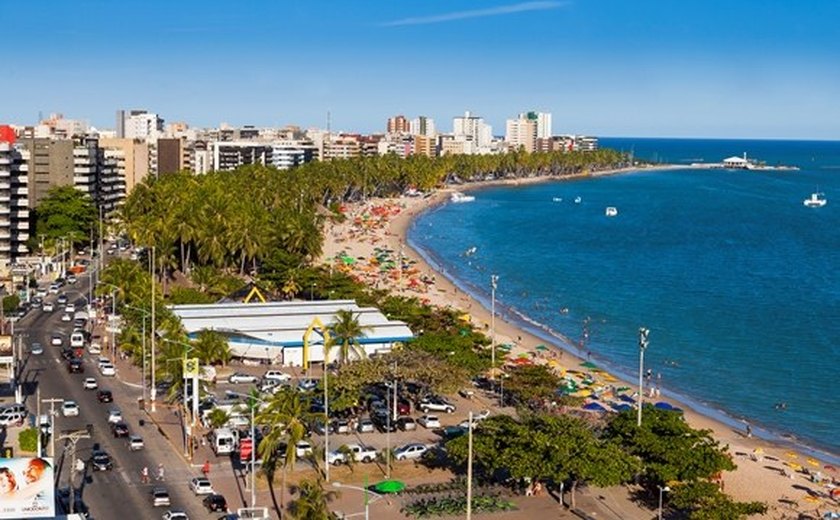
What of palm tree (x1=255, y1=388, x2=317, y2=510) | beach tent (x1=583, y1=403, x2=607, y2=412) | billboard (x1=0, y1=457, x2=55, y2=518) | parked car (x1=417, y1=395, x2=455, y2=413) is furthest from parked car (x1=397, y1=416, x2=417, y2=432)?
billboard (x1=0, y1=457, x2=55, y2=518)

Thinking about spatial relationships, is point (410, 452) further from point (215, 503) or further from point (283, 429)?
point (215, 503)

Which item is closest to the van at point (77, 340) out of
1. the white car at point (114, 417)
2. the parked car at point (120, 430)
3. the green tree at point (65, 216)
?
the white car at point (114, 417)

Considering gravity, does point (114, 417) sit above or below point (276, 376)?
above

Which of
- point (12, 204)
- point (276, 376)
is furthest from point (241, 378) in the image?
point (12, 204)

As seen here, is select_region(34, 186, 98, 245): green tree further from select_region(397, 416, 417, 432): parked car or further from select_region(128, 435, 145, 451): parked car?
select_region(397, 416, 417, 432): parked car

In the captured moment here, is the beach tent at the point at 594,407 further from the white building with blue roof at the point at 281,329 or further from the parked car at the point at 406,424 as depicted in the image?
the white building with blue roof at the point at 281,329

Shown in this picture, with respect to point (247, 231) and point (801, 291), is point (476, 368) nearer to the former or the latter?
point (247, 231)

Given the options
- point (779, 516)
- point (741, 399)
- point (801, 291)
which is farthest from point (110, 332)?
point (801, 291)
